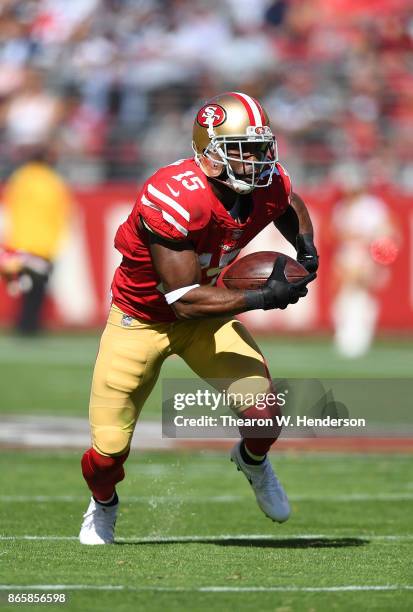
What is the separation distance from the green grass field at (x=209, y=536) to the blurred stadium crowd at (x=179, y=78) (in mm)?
6540

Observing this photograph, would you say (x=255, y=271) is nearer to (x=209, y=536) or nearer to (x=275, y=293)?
(x=275, y=293)

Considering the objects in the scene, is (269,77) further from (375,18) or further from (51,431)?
(51,431)

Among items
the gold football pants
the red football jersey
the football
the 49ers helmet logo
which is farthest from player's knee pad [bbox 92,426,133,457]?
the 49ers helmet logo

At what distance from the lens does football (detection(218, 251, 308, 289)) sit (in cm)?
505

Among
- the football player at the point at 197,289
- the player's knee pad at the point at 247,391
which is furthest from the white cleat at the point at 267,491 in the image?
the player's knee pad at the point at 247,391

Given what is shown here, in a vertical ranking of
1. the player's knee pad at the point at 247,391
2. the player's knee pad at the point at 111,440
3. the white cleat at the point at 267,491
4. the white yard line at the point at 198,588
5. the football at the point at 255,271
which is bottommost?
the white cleat at the point at 267,491

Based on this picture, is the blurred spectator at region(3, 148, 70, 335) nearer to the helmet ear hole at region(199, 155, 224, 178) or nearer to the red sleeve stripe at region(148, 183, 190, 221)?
the helmet ear hole at region(199, 155, 224, 178)

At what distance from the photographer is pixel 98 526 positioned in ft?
17.2

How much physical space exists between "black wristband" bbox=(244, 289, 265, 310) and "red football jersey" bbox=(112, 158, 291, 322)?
1.11 feet

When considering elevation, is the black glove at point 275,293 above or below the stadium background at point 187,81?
above

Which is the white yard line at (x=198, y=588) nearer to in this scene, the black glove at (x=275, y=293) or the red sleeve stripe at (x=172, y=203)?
the black glove at (x=275, y=293)

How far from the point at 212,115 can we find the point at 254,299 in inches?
33.1

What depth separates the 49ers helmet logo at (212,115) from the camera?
5.12 metres

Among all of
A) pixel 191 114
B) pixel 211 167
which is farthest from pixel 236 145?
pixel 191 114
